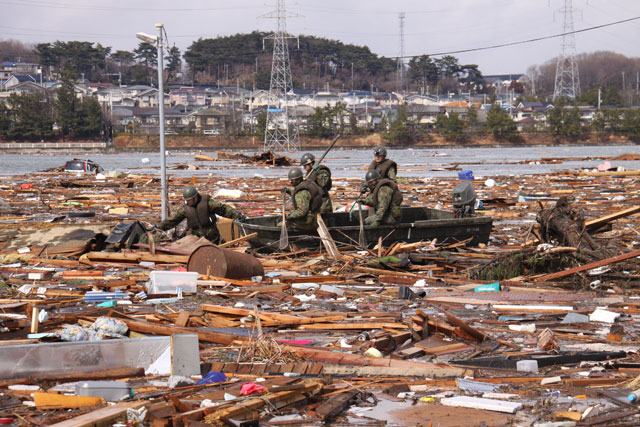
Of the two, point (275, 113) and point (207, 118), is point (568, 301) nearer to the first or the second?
point (275, 113)

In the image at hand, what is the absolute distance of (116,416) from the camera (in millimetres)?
5664

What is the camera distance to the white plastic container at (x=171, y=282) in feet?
34.6

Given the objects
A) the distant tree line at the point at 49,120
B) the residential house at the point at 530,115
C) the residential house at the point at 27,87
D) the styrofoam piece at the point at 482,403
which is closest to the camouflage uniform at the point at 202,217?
the styrofoam piece at the point at 482,403

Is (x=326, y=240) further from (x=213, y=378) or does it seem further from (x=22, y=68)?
(x=22, y=68)

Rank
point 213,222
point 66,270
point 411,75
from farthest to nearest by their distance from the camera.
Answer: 1. point 411,75
2. point 213,222
3. point 66,270

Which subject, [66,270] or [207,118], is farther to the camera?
[207,118]

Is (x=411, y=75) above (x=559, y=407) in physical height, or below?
above

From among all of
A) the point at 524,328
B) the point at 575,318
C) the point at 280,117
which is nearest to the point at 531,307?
the point at 575,318

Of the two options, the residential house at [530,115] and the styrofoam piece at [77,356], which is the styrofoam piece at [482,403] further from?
the residential house at [530,115]

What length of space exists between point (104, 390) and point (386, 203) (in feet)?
27.2

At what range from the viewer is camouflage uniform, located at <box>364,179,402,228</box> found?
1394 centimetres

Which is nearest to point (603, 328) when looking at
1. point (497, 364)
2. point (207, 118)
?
point (497, 364)

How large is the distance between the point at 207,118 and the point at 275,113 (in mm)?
25533

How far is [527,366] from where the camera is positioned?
700 centimetres
